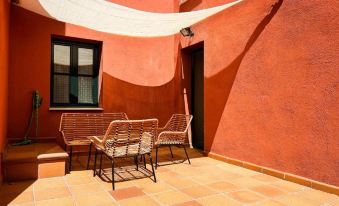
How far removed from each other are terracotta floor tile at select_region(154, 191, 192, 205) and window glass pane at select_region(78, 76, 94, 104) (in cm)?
335

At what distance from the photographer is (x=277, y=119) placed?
12.2 feet

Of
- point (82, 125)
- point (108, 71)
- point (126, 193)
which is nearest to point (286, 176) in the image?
point (126, 193)

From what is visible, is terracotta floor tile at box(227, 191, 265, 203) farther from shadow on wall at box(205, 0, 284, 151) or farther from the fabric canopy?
the fabric canopy

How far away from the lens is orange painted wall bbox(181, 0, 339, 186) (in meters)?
3.12

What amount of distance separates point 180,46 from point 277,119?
11.0 ft

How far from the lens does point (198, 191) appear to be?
3152mm

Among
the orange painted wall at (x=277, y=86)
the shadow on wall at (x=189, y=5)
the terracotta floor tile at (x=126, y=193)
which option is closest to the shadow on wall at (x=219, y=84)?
the orange painted wall at (x=277, y=86)

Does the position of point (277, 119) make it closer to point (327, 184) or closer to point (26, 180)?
point (327, 184)

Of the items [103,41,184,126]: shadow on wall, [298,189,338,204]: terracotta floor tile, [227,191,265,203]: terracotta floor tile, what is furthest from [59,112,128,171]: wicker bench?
[298,189,338,204]: terracotta floor tile

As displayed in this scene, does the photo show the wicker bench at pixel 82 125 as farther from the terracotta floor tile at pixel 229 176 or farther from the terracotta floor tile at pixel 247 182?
the terracotta floor tile at pixel 247 182

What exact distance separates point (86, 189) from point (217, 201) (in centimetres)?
161

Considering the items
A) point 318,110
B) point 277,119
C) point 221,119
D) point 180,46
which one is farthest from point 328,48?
point 180,46

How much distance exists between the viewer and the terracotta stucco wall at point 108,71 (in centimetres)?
480

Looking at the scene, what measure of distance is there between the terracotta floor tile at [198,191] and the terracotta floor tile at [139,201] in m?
0.50
